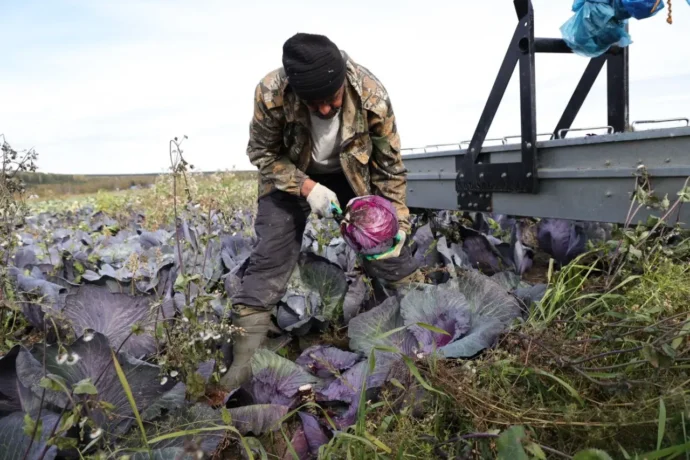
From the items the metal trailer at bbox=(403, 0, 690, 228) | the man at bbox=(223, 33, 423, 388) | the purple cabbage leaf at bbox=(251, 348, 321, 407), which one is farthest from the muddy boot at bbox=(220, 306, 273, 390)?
the metal trailer at bbox=(403, 0, 690, 228)

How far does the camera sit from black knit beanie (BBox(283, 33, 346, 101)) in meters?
2.56

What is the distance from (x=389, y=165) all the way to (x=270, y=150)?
2.25 feet

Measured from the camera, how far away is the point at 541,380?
1.96 m

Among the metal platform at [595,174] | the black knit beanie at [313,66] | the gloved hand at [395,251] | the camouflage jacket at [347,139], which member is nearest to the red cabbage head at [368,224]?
the gloved hand at [395,251]

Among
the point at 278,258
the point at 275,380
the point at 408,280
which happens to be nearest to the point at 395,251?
the point at 408,280

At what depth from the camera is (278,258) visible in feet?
10.2

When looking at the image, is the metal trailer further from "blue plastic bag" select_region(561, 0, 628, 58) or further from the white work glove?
the white work glove

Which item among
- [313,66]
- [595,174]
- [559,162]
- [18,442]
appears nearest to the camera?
[18,442]

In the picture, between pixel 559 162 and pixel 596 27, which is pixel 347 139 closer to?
pixel 559 162

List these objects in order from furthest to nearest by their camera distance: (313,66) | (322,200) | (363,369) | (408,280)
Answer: (408,280)
(322,200)
(313,66)
(363,369)

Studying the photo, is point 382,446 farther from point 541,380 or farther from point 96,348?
point 96,348

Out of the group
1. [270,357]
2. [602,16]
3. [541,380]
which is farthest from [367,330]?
[602,16]

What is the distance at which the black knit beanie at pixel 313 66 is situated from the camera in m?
2.56

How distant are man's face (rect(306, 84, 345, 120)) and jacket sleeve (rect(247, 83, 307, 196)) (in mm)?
231
